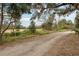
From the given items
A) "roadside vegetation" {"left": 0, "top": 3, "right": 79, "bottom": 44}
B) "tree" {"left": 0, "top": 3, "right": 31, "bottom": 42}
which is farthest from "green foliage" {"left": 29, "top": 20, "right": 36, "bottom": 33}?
"tree" {"left": 0, "top": 3, "right": 31, "bottom": 42}

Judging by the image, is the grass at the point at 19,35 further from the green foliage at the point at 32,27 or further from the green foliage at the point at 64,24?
the green foliage at the point at 64,24

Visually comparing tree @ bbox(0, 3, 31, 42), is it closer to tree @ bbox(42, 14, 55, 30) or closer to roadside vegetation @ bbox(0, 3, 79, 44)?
roadside vegetation @ bbox(0, 3, 79, 44)

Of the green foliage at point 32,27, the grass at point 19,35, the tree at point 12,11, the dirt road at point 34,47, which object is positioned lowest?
the dirt road at point 34,47

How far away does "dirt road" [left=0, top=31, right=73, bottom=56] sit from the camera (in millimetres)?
2270

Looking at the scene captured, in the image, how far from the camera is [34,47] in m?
2.29

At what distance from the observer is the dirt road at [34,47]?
7.45ft

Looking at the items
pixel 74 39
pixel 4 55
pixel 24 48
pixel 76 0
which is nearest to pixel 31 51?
pixel 24 48

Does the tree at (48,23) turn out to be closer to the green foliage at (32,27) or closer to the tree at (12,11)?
the green foliage at (32,27)

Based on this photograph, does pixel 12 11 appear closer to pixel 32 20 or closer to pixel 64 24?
pixel 32 20

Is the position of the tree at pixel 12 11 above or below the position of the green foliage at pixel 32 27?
above

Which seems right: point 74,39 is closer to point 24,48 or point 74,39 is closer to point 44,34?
point 44,34

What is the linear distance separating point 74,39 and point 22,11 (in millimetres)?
471

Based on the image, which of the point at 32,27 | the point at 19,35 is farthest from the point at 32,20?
the point at 19,35

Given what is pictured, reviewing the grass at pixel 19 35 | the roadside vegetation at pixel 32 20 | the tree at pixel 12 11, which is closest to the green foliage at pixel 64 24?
the roadside vegetation at pixel 32 20
